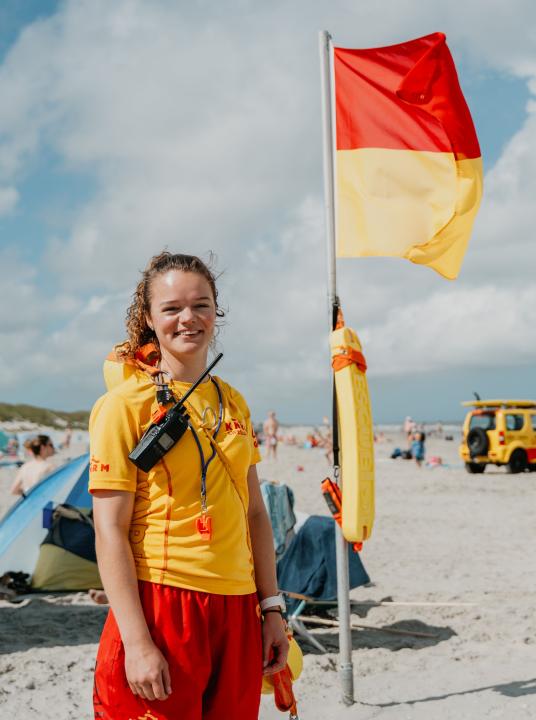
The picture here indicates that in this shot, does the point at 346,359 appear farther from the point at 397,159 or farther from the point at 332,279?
the point at 397,159

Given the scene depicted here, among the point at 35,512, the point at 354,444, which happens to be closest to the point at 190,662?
the point at 354,444

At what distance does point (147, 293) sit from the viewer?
218 cm

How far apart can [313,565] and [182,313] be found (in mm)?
3981

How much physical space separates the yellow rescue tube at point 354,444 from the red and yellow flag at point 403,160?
87cm

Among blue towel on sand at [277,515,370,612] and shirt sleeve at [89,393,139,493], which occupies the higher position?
shirt sleeve at [89,393,139,493]

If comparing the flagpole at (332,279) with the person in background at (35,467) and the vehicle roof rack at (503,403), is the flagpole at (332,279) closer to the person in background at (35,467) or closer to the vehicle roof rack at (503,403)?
the person in background at (35,467)

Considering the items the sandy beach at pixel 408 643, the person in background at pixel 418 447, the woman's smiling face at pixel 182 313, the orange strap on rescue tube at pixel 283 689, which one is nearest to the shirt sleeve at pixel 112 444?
the woman's smiling face at pixel 182 313

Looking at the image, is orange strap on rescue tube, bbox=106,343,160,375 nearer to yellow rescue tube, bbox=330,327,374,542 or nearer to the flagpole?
yellow rescue tube, bbox=330,327,374,542

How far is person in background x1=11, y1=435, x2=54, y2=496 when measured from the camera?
7.41 meters

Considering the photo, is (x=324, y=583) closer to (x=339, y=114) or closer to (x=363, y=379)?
(x=363, y=379)

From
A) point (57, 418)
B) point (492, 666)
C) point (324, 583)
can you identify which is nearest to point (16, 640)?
point (324, 583)

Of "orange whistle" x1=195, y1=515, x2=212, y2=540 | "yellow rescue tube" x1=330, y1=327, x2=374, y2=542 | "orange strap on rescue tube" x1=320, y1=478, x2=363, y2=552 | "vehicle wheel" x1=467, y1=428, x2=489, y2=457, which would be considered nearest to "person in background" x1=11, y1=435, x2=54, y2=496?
"orange strap on rescue tube" x1=320, y1=478, x2=363, y2=552

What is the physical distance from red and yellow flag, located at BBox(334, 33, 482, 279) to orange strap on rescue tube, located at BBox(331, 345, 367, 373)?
0.79m

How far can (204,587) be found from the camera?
6.20 feet
